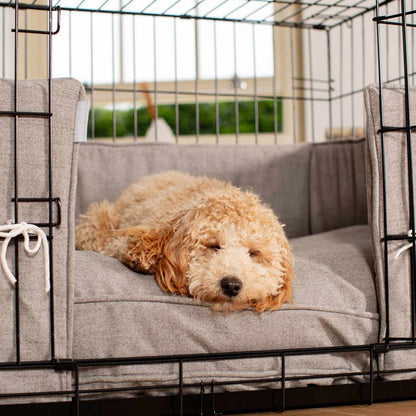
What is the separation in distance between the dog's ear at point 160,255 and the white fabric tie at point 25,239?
239mm

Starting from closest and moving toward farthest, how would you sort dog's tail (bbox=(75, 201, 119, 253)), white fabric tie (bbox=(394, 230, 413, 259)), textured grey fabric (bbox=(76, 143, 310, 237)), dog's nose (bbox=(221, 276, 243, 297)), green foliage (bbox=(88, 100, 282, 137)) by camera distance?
dog's nose (bbox=(221, 276, 243, 297)) → white fabric tie (bbox=(394, 230, 413, 259)) → dog's tail (bbox=(75, 201, 119, 253)) → textured grey fabric (bbox=(76, 143, 310, 237)) → green foliage (bbox=(88, 100, 282, 137))

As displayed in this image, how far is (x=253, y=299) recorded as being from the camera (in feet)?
4.01

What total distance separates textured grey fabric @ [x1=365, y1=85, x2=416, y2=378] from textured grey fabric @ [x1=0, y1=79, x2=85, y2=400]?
2.34ft

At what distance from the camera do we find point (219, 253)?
1.29 metres

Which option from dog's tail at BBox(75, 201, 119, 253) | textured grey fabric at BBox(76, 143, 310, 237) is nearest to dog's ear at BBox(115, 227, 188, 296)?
dog's tail at BBox(75, 201, 119, 253)

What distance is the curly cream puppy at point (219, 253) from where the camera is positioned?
1210 mm

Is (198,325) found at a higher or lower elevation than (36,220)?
lower

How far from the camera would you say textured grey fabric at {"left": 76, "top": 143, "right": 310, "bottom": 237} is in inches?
83.0

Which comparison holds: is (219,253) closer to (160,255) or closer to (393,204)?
(160,255)

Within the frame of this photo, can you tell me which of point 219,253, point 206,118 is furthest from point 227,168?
point 206,118

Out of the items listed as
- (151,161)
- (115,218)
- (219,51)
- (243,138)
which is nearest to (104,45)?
(219,51)

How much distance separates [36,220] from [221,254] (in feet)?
1.37

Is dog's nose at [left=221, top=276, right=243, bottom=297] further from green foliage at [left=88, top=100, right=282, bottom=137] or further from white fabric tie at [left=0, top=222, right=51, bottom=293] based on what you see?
green foliage at [left=88, top=100, right=282, bottom=137]

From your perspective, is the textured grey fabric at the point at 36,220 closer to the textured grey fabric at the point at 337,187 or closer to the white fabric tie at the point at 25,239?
the white fabric tie at the point at 25,239
